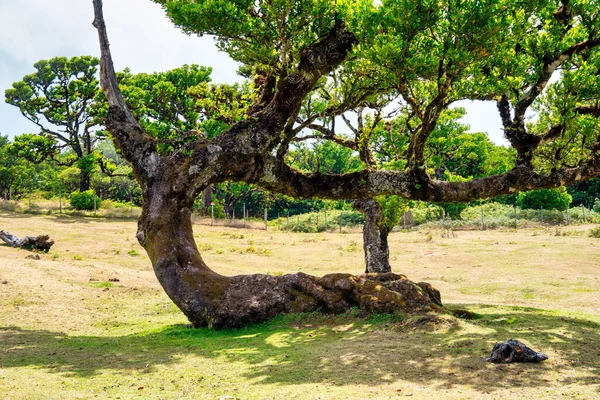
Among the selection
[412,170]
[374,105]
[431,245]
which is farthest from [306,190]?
[431,245]

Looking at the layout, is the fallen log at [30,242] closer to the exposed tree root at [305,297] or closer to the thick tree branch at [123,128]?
the thick tree branch at [123,128]

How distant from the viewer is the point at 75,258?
68.5 feet

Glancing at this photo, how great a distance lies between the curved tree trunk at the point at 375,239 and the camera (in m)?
14.9

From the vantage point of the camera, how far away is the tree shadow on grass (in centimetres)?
659

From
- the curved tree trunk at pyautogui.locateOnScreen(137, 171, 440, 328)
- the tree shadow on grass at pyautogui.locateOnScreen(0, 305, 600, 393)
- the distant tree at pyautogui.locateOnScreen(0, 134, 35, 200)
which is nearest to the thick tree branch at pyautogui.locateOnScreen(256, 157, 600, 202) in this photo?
the curved tree trunk at pyautogui.locateOnScreen(137, 171, 440, 328)

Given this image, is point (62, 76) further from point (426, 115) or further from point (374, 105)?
point (426, 115)

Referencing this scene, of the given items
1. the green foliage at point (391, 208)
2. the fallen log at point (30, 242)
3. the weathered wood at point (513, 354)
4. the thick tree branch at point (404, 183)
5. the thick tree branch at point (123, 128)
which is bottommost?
the weathered wood at point (513, 354)

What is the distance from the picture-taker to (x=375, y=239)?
48.9 feet

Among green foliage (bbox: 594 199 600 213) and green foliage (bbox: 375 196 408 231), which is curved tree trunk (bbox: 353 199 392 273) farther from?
green foliage (bbox: 594 199 600 213)

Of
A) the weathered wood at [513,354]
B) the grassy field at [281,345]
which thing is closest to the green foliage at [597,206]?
the grassy field at [281,345]

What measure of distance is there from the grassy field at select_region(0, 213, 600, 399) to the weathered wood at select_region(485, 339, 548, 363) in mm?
139

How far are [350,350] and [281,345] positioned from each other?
4.51 ft

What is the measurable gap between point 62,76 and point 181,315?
40985 millimetres

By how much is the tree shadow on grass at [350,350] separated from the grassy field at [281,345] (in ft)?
0.06
